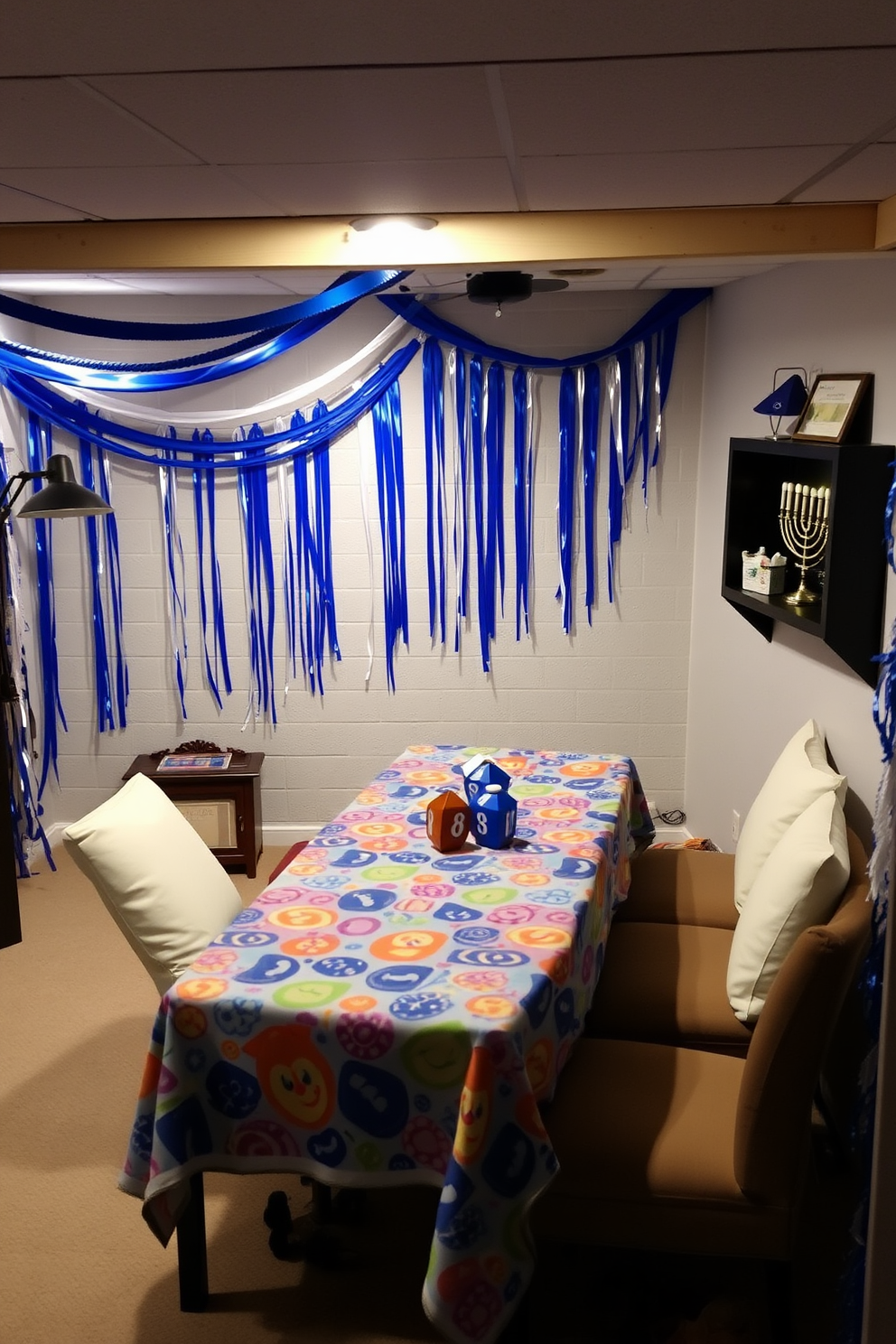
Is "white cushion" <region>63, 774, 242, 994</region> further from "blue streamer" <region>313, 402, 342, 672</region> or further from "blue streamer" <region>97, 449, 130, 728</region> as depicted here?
"blue streamer" <region>97, 449, 130, 728</region>

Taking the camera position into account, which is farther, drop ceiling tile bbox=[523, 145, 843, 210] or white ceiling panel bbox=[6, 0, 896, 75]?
drop ceiling tile bbox=[523, 145, 843, 210]

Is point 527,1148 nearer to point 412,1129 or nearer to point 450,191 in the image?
point 412,1129

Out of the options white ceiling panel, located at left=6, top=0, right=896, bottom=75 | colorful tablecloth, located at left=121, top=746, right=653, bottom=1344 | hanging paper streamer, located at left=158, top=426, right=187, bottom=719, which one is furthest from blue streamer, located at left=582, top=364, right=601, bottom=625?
white ceiling panel, located at left=6, top=0, right=896, bottom=75

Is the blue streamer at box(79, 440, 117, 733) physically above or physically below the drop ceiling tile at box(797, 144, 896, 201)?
below

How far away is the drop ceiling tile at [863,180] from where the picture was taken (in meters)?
1.84

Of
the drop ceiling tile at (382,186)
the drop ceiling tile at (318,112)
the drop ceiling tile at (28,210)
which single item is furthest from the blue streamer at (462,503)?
the drop ceiling tile at (318,112)

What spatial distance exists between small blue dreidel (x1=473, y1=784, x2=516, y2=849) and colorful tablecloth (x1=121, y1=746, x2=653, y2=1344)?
1.02ft

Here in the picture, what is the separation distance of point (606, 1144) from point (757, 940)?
23.8 inches

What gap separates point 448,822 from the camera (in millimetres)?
2736

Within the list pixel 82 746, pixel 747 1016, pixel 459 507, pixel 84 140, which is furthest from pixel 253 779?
pixel 84 140

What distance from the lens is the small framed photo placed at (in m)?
2.81

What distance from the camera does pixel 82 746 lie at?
4.92 meters

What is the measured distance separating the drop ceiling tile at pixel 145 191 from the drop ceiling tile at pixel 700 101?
23.5 inches

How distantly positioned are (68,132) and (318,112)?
37cm
